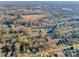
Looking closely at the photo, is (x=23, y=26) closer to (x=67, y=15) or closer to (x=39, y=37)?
(x=39, y=37)

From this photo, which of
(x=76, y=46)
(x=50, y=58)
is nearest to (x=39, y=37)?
(x=50, y=58)

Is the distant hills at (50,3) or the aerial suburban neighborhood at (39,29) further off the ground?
the distant hills at (50,3)

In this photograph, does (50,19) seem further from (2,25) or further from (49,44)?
(2,25)

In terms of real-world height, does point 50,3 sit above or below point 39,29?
above

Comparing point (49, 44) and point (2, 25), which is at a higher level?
point (2, 25)

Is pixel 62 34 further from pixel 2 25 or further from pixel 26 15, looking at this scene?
pixel 2 25

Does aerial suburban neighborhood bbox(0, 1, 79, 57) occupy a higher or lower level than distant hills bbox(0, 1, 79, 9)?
lower

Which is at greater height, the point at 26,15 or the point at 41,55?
the point at 26,15

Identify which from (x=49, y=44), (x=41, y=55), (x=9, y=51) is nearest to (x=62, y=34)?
(x=49, y=44)

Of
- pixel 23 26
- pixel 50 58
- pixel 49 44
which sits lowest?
pixel 50 58
